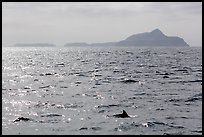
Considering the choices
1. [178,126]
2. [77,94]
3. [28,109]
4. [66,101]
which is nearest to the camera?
[178,126]

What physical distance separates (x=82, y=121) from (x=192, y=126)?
7794 mm

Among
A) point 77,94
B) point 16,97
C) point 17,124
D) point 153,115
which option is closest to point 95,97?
point 77,94

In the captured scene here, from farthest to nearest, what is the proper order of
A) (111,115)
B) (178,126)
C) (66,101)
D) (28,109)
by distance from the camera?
1. (66,101)
2. (28,109)
3. (111,115)
4. (178,126)

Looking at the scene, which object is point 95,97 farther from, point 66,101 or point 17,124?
point 17,124

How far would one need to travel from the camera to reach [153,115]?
94.1 ft

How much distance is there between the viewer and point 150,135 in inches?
873

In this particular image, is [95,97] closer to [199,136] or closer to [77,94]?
[77,94]

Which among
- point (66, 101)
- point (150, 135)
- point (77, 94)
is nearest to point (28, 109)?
point (66, 101)

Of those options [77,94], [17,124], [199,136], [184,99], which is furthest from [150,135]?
[77,94]

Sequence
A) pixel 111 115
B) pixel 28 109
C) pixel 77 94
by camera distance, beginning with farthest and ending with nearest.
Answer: pixel 77 94 < pixel 28 109 < pixel 111 115

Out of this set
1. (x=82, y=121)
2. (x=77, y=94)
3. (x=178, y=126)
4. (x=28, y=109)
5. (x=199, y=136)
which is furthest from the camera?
(x=77, y=94)

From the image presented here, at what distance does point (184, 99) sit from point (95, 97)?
928cm

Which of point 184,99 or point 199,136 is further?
point 184,99

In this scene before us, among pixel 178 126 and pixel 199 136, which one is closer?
pixel 199 136
